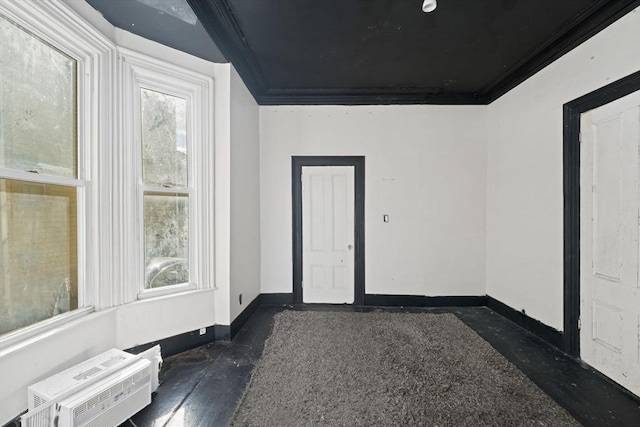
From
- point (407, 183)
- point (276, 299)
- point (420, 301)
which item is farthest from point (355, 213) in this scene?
point (276, 299)

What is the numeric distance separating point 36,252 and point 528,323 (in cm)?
435

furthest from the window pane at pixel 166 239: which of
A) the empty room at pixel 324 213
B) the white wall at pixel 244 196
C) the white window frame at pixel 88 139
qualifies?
the white wall at pixel 244 196

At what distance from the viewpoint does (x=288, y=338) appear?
2816 millimetres

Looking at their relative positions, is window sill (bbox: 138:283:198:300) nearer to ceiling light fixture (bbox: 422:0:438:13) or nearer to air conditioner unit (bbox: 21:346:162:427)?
air conditioner unit (bbox: 21:346:162:427)

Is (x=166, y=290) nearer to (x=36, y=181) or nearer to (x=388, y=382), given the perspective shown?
(x=36, y=181)

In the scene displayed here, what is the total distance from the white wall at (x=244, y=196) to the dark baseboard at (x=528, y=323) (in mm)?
3137

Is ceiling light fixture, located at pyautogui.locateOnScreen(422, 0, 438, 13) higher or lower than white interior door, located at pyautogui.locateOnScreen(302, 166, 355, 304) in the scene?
higher

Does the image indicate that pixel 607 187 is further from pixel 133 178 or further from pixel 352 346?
pixel 133 178

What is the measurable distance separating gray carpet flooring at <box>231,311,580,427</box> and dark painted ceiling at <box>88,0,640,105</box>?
283 centimetres

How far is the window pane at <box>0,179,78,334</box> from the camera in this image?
156cm

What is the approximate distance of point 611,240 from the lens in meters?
2.16

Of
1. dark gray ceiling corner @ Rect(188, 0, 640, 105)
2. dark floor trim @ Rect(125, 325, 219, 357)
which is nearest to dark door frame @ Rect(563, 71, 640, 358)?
dark gray ceiling corner @ Rect(188, 0, 640, 105)

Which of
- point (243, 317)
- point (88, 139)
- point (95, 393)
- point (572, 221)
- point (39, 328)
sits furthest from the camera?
point (243, 317)

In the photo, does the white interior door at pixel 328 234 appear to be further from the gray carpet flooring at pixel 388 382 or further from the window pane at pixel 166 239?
the window pane at pixel 166 239
